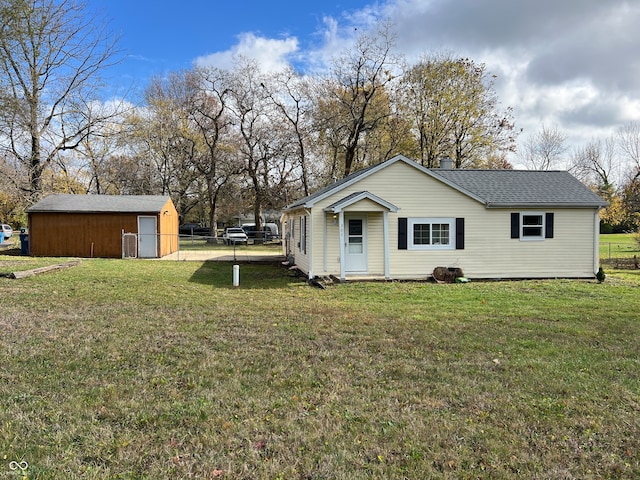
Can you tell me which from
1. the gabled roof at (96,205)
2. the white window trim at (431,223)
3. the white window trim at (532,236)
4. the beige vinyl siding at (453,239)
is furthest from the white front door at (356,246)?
the gabled roof at (96,205)

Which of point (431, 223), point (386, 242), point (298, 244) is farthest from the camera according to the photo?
point (298, 244)

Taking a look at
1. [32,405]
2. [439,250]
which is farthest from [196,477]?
[439,250]

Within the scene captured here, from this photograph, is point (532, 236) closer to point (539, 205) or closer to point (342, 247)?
point (539, 205)

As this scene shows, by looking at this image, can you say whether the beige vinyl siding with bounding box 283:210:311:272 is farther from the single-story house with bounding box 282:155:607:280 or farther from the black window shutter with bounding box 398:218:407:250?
the black window shutter with bounding box 398:218:407:250

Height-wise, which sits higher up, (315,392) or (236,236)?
(236,236)

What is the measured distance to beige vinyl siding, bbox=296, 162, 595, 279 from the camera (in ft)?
45.2

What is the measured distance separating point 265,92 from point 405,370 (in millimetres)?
32792

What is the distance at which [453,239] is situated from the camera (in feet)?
46.3

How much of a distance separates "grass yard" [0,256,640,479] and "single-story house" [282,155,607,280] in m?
4.91

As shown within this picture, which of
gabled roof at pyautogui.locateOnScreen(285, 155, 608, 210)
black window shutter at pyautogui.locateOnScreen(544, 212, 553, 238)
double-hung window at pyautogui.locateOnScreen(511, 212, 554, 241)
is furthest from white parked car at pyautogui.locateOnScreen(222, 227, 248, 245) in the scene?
black window shutter at pyautogui.locateOnScreen(544, 212, 553, 238)

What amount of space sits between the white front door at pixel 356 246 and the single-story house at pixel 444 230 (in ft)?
0.10

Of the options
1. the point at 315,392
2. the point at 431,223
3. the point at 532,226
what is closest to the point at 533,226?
the point at 532,226

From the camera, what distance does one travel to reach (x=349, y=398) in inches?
170

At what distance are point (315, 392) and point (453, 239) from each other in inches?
421
